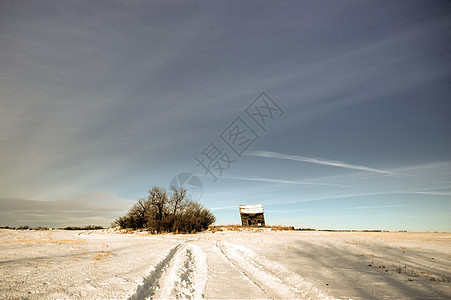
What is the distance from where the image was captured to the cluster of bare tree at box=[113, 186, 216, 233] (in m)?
31.7

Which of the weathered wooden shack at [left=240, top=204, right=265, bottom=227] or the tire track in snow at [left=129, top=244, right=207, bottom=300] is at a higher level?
the weathered wooden shack at [left=240, top=204, right=265, bottom=227]

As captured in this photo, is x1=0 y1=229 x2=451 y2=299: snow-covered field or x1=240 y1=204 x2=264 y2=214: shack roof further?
x1=240 y1=204 x2=264 y2=214: shack roof

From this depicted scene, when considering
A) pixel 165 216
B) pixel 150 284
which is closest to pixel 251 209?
pixel 165 216

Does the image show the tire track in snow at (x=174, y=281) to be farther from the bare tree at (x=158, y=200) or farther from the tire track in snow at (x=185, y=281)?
the bare tree at (x=158, y=200)

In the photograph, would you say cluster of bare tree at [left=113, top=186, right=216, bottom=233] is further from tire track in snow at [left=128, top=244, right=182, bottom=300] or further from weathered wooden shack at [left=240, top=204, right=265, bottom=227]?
tire track in snow at [left=128, top=244, right=182, bottom=300]

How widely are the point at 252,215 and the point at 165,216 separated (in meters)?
16.6

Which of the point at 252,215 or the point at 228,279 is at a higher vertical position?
the point at 252,215

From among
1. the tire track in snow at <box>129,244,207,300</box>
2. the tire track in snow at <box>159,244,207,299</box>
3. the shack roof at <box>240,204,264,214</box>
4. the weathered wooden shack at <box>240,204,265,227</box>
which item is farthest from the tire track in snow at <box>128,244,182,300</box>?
the shack roof at <box>240,204,264,214</box>

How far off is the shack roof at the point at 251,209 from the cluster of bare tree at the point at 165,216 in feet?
19.3

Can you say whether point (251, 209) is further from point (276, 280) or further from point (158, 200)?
point (276, 280)

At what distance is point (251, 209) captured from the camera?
145ft

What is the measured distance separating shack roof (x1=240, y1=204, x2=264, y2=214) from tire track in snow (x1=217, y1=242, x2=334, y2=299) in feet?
115

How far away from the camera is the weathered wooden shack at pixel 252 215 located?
141 ft

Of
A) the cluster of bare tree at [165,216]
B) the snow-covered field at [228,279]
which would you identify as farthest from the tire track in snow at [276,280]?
the cluster of bare tree at [165,216]
